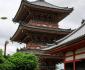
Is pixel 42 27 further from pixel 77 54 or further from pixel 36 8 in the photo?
pixel 77 54

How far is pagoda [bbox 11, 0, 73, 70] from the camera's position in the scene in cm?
3003

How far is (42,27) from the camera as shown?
30906 millimetres

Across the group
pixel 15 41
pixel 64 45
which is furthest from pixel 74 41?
pixel 15 41

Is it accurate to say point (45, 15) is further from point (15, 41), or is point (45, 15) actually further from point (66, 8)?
point (15, 41)

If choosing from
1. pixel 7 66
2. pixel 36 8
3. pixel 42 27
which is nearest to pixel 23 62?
pixel 7 66

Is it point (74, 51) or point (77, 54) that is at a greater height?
point (74, 51)

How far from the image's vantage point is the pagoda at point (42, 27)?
3003cm

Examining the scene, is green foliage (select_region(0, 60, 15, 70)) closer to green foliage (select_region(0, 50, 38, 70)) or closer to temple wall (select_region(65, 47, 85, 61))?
green foliage (select_region(0, 50, 38, 70))

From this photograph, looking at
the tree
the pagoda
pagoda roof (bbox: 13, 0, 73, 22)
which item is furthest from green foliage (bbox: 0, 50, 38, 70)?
pagoda roof (bbox: 13, 0, 73, 22)

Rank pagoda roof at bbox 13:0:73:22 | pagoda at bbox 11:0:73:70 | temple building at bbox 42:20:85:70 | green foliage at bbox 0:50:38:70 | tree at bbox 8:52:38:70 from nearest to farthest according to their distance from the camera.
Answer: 1. temple building at bbox 42:20:85:70
2. green foliage at bbox 0:50:38:70
3. tree at bbox 8:52:38:70
4. pagoda at bbox 11:0:73:70
5. pagoda roof at bbox 13:0:73:22

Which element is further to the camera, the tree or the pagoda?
the pagoda

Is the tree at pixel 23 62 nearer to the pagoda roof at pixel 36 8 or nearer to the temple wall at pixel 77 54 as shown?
the temple wall at pixel 77 54

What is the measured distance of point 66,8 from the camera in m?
32.9

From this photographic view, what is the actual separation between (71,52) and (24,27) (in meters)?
15.0
